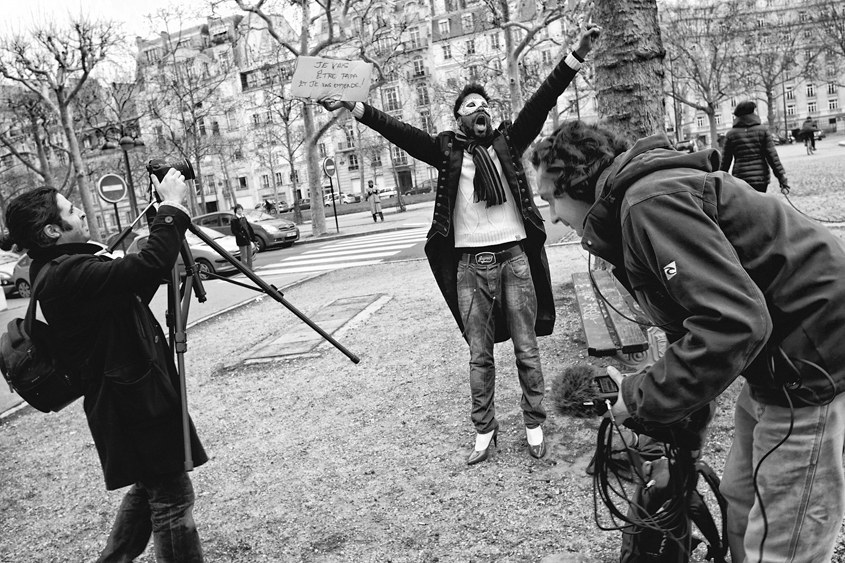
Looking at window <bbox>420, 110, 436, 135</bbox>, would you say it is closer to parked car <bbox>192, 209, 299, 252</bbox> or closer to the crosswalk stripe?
parked car <bbox>192, 209, 299, 252</bbox>

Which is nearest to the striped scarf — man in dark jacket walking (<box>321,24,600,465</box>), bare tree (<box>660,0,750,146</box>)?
man in dark jacket walking (<box>321,24,600,465</box>)

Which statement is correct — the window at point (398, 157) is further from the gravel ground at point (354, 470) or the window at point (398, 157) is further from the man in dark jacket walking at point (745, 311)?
the man in dark jacket walking at point (745, 311)

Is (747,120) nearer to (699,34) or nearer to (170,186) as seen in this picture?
(170,186)

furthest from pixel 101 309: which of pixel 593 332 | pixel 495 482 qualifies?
pixel 593 332

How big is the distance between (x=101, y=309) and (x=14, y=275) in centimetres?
2101

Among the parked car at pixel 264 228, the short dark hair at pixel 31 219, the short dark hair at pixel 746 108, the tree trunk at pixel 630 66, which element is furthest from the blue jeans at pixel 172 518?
the parked car at pixel 264 228

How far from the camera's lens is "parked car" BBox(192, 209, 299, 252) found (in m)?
21.6

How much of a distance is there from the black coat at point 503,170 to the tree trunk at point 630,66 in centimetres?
166

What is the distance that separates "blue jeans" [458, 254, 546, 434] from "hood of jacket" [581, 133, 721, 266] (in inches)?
70.2

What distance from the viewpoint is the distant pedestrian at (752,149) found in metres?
8.53

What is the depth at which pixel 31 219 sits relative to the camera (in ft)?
8.10

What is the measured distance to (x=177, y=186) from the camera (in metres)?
2.66

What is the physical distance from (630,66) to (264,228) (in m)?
18.1

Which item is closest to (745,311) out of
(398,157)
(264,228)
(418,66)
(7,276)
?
(264,228)
